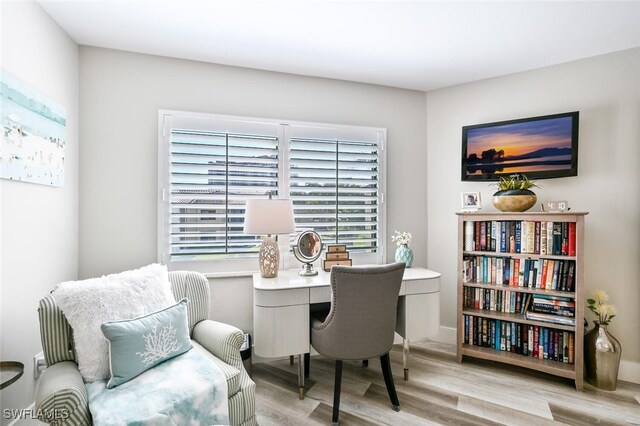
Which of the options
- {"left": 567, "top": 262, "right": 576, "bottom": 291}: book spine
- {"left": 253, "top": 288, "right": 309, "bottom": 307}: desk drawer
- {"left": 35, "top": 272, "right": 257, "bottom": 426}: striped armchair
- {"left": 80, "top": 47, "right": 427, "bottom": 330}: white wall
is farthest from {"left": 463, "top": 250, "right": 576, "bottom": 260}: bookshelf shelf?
{"left": 35, "top": 272, "right": 257, "bottom": 426}: striped armchair

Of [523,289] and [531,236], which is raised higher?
[531,236]

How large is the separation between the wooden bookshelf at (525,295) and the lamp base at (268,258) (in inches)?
63.9

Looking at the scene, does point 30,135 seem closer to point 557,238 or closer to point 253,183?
point 253,183

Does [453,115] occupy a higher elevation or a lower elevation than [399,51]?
lower

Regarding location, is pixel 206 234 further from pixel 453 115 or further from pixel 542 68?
pixel 542 68

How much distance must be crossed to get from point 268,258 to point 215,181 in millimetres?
795

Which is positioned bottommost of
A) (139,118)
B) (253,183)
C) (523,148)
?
(253,183)

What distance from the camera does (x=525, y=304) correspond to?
114 inches

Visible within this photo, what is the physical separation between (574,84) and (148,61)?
3528 millimetres

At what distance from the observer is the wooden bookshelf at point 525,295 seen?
8.36 feet

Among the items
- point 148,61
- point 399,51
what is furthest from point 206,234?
point 399,51

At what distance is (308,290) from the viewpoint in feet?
8.22

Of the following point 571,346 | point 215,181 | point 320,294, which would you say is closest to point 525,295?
point 571,346

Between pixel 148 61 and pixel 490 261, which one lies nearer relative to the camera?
pixel 148 61
